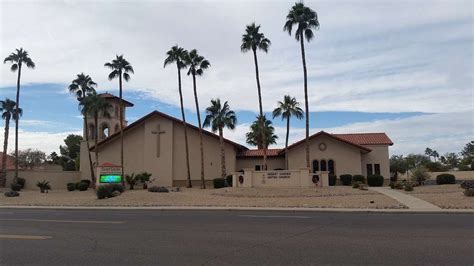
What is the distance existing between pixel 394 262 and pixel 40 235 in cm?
886

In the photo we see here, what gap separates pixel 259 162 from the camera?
48750 millimetres

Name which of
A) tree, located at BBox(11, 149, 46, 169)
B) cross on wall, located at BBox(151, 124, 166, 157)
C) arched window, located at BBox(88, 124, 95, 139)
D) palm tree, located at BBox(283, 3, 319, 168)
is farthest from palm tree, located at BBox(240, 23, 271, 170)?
tree, located at BBox(11, 149, 46, 169)

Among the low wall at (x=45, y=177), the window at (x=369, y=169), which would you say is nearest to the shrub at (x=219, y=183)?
the window at (x=369, y=169)

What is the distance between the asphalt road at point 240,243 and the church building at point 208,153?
3133cm

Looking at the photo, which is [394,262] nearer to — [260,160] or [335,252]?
[335,252]

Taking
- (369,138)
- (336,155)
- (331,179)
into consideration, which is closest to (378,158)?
(369,138)

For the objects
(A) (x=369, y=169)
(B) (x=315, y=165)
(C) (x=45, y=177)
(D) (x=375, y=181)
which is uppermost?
(B) (x=315, y=165)

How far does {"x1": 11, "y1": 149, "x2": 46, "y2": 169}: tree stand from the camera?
80331mm

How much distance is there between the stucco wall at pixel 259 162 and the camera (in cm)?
4825

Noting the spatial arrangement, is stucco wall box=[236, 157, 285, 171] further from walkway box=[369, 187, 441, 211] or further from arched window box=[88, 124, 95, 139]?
walkway box=[369, 187, 441, 211]

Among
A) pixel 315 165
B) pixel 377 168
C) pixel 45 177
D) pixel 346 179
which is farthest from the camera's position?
pixel 45 177

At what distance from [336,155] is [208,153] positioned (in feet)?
43.2

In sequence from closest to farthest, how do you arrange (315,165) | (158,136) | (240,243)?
(240,243), (315,165), (158,136)

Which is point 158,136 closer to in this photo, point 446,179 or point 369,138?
point 369,138
